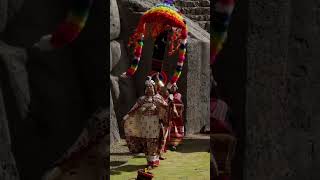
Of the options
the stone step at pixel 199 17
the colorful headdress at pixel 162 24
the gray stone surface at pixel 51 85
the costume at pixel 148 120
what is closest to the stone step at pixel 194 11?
the stone step at pixel 199 17

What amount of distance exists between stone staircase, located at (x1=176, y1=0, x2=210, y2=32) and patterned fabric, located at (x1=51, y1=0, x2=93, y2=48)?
1087 cm

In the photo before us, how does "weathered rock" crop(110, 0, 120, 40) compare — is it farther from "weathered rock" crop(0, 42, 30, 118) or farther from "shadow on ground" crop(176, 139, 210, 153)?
"weathered rock" crop(0, 42, 30, 118)

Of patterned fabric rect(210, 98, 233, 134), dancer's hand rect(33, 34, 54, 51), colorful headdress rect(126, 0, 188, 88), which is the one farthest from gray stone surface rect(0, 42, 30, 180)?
colorful headdress rect(126, 0, 188, 88)

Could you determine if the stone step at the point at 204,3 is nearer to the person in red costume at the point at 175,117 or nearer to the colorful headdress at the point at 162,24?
the colorful headdress at the point at 162,24

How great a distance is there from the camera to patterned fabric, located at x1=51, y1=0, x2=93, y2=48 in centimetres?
370

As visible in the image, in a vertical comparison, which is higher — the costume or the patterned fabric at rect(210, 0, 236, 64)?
the patterned fabric at rect(210, 0, 236, 64)

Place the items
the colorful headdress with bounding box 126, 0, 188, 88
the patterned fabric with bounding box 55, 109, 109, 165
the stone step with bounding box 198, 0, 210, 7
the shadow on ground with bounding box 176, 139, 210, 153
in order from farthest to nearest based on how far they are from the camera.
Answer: the stone step with bounding box 198, 0, 210, 7
the shadow on ground with bounding box 176, 139, 210, 153
the colorful headdress with bounding box 126, 0, 188, 88
the patterned fabric with bounding box 55, 109, 109, 165

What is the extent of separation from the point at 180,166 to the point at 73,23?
19.2 feet

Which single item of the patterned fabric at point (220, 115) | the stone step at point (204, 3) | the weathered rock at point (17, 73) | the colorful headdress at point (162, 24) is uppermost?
the stone step at point (204, 3)

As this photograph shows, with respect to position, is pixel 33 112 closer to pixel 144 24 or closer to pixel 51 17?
pixel 51 17

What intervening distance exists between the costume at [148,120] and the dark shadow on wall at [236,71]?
437 centimetres

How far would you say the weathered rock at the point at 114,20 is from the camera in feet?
35.4

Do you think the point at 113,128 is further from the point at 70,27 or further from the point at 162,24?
the point at 70,27

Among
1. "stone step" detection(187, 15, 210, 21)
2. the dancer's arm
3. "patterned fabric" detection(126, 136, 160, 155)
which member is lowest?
"patterned fabric" detection(126, 136, 160, 155)
